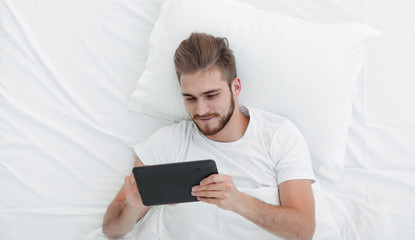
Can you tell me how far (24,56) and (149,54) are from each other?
0.54 metres

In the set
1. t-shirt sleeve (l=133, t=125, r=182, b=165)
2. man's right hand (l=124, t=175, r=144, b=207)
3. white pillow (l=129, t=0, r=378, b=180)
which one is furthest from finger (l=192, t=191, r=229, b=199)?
white pillow (l=129, t=0, r=378, b=180)

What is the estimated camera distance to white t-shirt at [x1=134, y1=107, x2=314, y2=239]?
135cm

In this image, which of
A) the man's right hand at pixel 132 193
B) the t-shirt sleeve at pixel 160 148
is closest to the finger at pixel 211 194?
the man's right hand at pixel 132 193

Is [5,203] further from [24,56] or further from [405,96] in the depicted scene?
[405,96]

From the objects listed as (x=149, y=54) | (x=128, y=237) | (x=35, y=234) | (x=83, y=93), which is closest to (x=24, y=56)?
(x=83, y=93)

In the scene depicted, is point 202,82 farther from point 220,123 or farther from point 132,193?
point 132,193

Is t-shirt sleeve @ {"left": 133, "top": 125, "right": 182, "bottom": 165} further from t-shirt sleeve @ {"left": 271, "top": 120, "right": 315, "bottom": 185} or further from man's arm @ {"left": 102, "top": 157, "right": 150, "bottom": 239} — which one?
t-shirt sleeve @ {"left": 271, "top": 120, "right": 315, "bottom": 185}

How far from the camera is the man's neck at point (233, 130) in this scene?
4.80 ft

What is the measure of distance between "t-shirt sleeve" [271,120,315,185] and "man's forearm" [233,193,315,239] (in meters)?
0.12

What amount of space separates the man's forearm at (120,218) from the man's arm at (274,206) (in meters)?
0.26

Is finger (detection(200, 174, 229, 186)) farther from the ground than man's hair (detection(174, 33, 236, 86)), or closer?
closer

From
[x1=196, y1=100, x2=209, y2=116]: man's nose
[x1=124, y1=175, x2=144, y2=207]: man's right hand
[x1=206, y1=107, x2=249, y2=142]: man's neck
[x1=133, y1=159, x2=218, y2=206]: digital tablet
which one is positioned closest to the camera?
[x1=133, y1=159, x2=218, y2=206]: digital tablet

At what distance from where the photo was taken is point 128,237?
4.68 ft

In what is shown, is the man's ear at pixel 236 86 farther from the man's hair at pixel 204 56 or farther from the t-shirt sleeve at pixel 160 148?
the t-shirt sleeve at pixel 160 148
